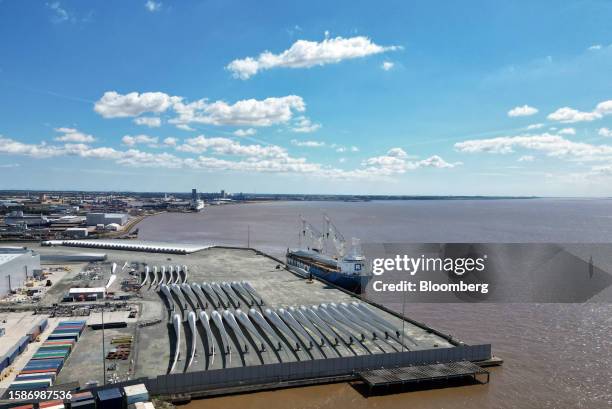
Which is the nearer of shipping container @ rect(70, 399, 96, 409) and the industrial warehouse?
shipping container @ rect(70, 399, 96, 409)

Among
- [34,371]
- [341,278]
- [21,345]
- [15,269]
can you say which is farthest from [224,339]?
[15,269]

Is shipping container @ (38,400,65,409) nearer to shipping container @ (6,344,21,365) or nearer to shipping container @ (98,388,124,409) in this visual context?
shipping container @ (98,388,124,409)

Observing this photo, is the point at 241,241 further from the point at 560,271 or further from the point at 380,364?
the point at 380,364

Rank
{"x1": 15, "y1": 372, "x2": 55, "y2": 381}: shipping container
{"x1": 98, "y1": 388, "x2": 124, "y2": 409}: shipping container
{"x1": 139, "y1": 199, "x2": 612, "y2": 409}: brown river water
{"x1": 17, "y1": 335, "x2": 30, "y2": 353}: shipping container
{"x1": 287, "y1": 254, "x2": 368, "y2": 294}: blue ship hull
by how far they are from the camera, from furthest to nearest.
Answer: {"x1": 287, "y1": 254, "x2": 368, "y2": 294}: blue ship hull
{"x1": 17, "y1": 335, "x2": 30, "y2": 353}: shipping container
{"x1": 139, "y1": 199, "x2": 612, "y2": 409}: brown river water
{"x1": 15, "y1": 372, "x2": 55, "y2": 381}: shipping container
{"x1": 98, "y1": 388, "x2": 124, "y2": 409}: shipping container

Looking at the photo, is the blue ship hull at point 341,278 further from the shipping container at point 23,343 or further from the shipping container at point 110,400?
the shipping container at point 110,400

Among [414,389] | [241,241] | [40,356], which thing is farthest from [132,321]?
[241,241]

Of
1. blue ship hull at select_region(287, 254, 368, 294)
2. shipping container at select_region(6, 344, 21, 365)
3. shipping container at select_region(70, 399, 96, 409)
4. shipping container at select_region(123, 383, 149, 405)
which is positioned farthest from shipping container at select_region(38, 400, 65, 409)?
blue ship hull at select_region(287, 254, 368, 294)

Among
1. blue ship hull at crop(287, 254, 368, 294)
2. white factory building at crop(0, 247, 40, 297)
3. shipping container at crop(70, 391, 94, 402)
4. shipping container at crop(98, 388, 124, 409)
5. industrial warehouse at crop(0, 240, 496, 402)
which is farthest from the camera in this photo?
blue ship hull at crop(287, 254, 368, 294)
